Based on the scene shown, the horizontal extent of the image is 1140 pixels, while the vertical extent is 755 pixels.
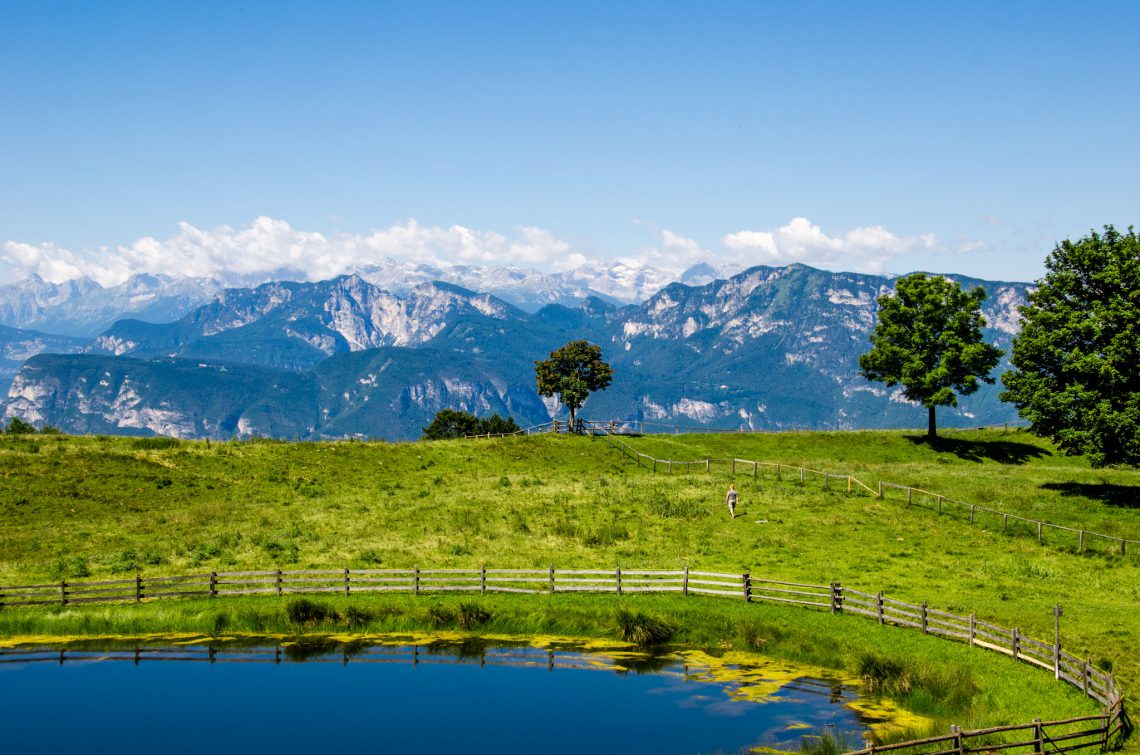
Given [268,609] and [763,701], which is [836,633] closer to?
[763,701]

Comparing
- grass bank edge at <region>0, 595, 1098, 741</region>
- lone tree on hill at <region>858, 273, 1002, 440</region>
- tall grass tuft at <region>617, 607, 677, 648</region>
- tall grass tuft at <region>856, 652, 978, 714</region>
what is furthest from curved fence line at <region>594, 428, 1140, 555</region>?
tall grass tuft at <region>617, 607, 677, 648</region>

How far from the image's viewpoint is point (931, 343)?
98500 mm

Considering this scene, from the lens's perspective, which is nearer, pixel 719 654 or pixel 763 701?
pixel 763 701

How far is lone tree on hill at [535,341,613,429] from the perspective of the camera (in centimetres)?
11506

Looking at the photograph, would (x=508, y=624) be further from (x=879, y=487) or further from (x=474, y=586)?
(x=879, y=487)

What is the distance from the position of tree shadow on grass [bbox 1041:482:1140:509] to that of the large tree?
509 centimetres

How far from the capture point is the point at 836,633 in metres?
40.7

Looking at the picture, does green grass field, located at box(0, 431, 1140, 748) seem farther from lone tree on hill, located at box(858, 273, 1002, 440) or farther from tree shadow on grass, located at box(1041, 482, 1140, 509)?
lone tree on hill, located at box(858, 273, 1002, 440)

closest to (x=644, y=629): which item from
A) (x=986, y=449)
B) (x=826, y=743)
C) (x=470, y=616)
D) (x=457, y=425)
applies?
(x=470, y=616)

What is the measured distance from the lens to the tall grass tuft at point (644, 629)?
141 feet

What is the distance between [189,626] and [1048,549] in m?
47.6

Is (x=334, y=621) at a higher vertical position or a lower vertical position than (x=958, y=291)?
lower

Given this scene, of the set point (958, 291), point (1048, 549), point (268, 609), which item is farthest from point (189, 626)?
point (958, 291)

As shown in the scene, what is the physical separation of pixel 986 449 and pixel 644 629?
66.1 m
